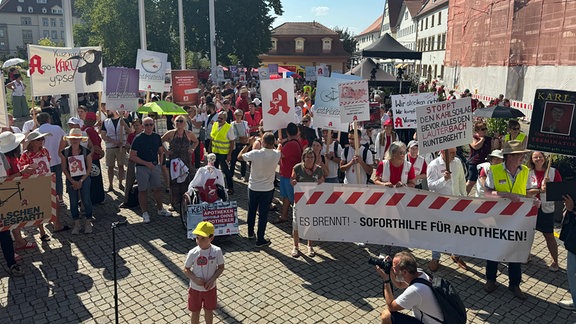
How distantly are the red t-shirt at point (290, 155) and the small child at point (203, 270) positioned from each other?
10.9ft

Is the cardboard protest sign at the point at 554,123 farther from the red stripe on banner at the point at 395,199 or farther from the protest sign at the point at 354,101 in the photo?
the protest sign at the point at 354,101

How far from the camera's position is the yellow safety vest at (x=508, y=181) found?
6.16 m

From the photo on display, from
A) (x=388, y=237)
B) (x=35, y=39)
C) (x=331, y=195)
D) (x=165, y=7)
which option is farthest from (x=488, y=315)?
(x=35, y=39)

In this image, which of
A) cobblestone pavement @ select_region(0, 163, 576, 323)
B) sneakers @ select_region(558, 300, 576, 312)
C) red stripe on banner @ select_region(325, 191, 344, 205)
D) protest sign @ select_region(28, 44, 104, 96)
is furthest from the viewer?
protest sign @ select_region(28, 44, 104, 96)

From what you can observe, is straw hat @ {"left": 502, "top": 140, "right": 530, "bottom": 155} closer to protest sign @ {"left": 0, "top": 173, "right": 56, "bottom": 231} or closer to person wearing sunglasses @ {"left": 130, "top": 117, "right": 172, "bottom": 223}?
person wearing sunglasses @ {"left": 130, "top": 117, "right": 172, "bottom": 223}

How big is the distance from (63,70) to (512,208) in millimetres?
9434

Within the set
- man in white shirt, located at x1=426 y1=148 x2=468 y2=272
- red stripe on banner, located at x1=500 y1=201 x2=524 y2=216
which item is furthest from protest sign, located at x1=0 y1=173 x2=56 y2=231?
red stripe on banner, located at x1=500 y1=201 x2=524 y2=216

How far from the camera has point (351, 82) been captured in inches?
319

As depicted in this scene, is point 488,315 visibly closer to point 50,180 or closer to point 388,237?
point 388,237

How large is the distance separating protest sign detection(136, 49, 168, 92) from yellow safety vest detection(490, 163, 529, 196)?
10.1 meters

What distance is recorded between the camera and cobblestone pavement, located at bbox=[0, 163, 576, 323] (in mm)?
5688

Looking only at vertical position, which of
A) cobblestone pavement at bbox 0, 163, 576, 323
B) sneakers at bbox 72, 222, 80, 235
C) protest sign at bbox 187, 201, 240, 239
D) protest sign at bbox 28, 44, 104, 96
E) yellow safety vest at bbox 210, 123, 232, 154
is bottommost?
cobblestone pavement at bbox 0, 163, 576, 323

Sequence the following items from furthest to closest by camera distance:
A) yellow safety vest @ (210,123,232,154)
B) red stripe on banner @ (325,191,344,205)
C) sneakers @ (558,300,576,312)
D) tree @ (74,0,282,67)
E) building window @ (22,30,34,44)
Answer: building window @ (22,30,34,44) → tree @ (74,0,282,67) → yellow safety vest @ (210,123,232,154) → red stripe on banner @ (325,191,344,205) → sneakers @ (558,300,576,312)

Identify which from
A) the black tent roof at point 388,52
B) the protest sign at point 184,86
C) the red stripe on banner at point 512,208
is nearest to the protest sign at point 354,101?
the red stripe on banner at point 512,208
